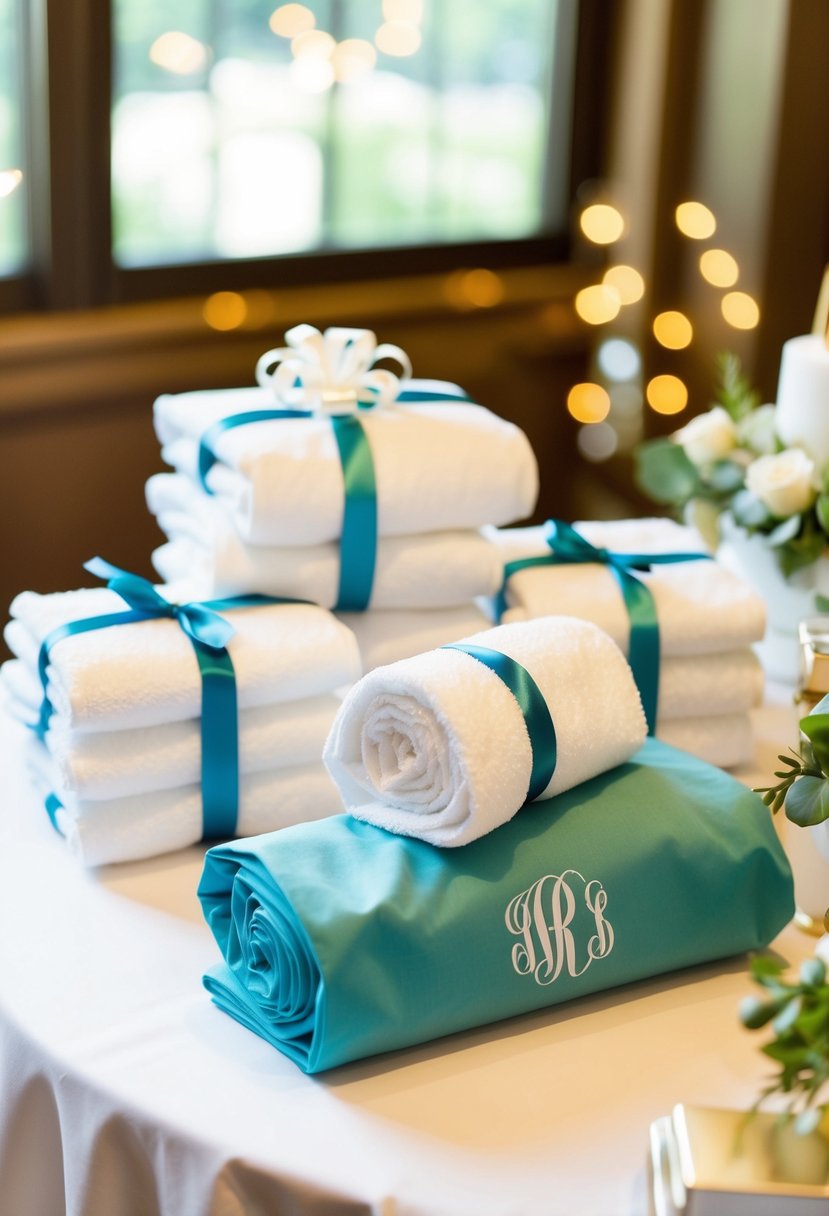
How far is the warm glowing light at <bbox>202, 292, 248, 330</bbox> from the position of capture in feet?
6.21

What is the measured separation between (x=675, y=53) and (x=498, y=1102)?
1.83 m

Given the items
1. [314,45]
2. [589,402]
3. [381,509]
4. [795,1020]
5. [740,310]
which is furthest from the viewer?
[589,402]

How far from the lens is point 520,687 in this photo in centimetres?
82

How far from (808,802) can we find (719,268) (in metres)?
1.52

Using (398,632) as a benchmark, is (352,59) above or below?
above

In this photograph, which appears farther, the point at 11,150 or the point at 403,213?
the point at 403,213

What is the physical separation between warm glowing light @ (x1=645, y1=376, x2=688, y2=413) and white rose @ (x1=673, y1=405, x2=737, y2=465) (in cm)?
93

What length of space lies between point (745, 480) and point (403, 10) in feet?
3.66

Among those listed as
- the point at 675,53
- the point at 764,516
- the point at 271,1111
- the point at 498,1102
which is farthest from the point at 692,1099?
the point at 675,53

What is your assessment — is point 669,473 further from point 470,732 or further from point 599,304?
point 599,304

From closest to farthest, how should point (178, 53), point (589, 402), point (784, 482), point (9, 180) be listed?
point (784, 482), point (9, 180), point (178, 53), point (589, 402)

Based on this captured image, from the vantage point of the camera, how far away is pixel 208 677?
97 centimetres

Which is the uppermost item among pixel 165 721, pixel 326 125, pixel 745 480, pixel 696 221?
pixel 326 125

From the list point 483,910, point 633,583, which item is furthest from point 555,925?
point 633,583
